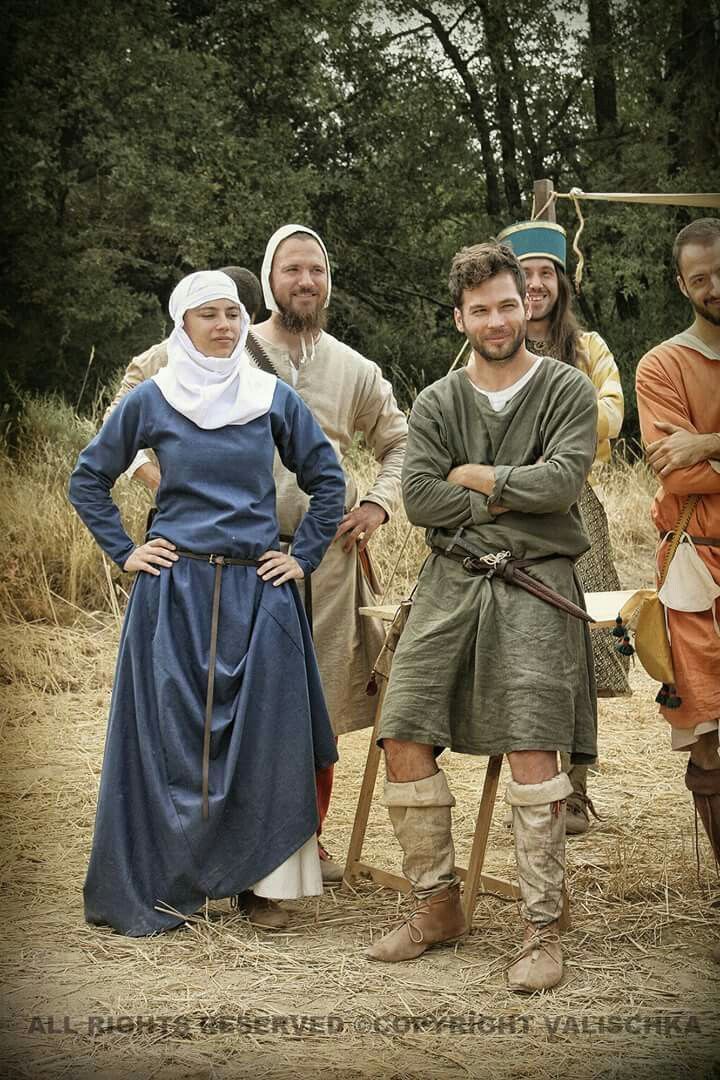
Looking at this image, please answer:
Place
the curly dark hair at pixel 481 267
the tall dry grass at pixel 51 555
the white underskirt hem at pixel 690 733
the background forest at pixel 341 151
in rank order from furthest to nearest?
the background forest at pixel 341 151
the tall dry grass at pixel 51 555
the white underskirt hem at pixel 690 733
the curly dark hair at pixel 481 267

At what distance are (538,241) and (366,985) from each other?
255 cm

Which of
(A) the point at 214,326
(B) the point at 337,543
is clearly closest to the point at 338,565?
(B) the point at 337,543

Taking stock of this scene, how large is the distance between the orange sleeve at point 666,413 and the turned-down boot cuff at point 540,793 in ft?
2.76

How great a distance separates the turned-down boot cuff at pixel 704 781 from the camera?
3.45m

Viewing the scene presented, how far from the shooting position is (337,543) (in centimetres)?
411

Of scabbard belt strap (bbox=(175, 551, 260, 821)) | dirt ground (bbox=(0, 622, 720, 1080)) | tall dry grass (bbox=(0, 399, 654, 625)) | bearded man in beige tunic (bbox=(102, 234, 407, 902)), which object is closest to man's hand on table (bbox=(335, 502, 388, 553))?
bearded man in beige tunic (bbox=(102, 234, 407, 902))

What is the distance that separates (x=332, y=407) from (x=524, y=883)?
1688 millimetres

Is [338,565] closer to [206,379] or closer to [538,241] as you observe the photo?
[206,379]

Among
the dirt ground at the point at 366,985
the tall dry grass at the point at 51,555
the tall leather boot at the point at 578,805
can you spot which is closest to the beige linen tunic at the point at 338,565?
the dirt ground at the point at 366,985

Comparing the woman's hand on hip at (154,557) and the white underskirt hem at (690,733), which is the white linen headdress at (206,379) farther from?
the white underskirt hem at (690,733)

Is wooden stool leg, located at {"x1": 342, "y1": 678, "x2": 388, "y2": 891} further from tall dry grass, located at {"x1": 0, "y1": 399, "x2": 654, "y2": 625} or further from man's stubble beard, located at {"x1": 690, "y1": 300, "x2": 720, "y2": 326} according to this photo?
tall dry grass, located at {"x1": 0, "y1": 399, "x2": 654, "y2": 625}

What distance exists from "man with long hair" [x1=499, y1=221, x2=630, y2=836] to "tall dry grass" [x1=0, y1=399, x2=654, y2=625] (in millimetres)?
2288

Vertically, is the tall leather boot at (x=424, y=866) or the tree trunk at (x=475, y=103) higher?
the tree trunk at (x=475, y=103)

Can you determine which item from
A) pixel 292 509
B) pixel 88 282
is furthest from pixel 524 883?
pixel 88 282
